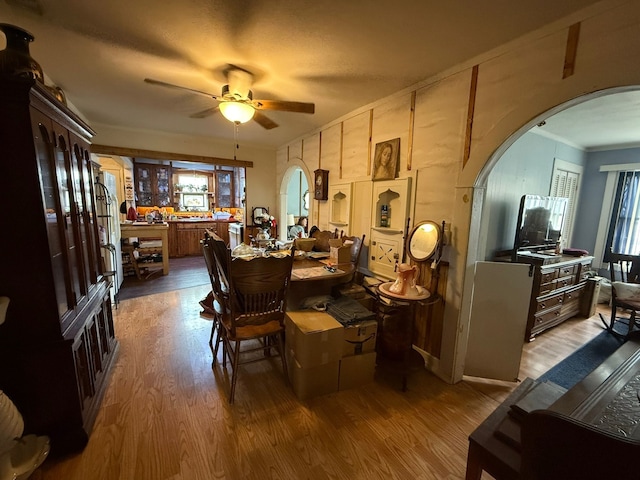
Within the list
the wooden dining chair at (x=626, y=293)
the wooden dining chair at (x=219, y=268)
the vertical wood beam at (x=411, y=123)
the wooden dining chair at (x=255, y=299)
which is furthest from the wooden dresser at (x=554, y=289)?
the wooden dining chair at (x=219, y=268)

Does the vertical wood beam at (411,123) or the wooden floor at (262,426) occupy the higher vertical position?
the vertical wood beam at (411,123)

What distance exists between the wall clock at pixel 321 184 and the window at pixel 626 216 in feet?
14.5

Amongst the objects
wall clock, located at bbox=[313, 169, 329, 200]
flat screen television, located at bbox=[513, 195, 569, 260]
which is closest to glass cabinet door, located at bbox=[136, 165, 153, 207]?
wall clock, located at bbox=[313, 169, 329, 200]

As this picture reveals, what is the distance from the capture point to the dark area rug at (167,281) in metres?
4.21

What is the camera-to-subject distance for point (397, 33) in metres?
1.68

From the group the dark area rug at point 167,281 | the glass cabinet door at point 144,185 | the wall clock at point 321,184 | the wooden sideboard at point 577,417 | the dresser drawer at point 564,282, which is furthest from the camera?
the glass cabinet door at point 144,185

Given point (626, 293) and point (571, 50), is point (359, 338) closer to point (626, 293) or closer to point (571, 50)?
point (571, 50)

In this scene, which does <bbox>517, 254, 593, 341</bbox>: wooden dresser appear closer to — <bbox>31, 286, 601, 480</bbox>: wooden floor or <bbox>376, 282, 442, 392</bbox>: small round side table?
<bbox>31, 286, 601, 480</bbox>: wooden floor

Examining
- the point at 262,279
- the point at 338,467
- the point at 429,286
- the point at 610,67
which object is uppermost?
the point at 610,67

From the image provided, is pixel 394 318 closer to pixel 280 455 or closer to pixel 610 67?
pixel 280 455

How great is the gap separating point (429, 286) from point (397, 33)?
193cm

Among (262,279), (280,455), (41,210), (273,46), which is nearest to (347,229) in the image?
(262,279)

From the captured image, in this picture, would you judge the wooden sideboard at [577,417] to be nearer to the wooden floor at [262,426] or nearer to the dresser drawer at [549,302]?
the wooden floor at [262,426]

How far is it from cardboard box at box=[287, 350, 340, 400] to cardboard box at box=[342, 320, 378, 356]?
0.48 feet
